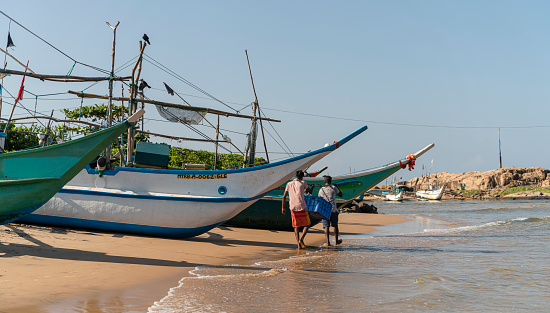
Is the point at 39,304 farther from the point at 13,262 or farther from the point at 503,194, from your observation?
the point at 503,194

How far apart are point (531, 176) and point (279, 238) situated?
8977cm

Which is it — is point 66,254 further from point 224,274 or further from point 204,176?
point 204,176

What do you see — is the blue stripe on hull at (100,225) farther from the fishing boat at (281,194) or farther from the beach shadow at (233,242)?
the fishing boat at (281,194)

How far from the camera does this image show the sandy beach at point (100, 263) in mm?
4598

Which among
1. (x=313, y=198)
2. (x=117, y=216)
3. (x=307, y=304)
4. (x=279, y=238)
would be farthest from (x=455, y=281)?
(x=117, y=216)

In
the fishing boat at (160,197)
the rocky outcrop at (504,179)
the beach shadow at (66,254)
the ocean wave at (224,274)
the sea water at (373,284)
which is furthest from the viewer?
the rocky outcrop at (504,179)

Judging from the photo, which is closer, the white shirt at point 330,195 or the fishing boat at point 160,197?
the fishing boat at point 160,197

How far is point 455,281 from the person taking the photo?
21.0 feet

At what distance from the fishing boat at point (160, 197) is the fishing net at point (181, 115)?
5.18 m

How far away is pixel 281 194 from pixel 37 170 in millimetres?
8654

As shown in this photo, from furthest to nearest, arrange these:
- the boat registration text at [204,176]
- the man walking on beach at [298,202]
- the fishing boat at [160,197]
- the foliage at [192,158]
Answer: the foliage at [192,158] → the boat registration text at [204,176] → the fishing boat at [160,197] → the man walking on beach at [298,202]

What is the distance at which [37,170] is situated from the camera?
6.89 m

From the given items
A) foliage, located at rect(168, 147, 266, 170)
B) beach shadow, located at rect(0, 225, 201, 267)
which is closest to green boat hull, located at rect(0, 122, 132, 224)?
beach shadow, located at rect(0, 225, 201, 267)

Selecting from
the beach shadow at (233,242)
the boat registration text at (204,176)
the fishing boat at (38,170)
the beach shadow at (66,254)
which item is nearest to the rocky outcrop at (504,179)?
the beach shadow at (233,242)
